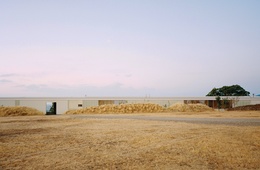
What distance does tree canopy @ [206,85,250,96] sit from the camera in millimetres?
55750

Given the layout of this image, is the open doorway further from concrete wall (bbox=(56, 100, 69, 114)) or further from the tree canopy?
the tree canopy

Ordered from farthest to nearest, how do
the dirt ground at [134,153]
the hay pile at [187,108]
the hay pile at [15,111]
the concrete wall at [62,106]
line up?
the concrete wall at [62,106] → the hay pile at [187,108] → the hay pile at [15,111] → the dirt ground at [134,153]

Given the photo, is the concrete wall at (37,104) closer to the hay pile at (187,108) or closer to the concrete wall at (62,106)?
the concrete wall at (62,106)

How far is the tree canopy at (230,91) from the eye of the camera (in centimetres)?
5575

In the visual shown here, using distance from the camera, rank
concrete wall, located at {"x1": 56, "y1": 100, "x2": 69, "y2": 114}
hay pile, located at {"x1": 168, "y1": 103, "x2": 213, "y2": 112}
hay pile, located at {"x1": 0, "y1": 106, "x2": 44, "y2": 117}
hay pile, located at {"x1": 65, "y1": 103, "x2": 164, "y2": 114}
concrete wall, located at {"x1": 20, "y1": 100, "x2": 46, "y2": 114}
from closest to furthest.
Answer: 1. hay pile, located at {"x1": 0, "y1": 106, "x2": 44, "y2": 117}
2. hay pile, located at {"x1": 65, "y1": 103, "x2": 164, "y2": 114}
3. hay pile, located at {"x1": 168, "y1": 103, "x2": 213, "y2": 112}
4. concrete wall, located at {"x1": 20, "y1": 100, "x2": 46, "y2": 114}
5. concrete wall, located at {"x1": 56, "y1": 100, "x2": 69, "y2": 114}

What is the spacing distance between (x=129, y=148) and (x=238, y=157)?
8.25 feet

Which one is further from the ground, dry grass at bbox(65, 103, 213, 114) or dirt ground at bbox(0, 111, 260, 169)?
dirt ground at bbox(0, 111, 260, 169)

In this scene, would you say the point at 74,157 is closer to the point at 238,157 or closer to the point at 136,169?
the point at 136,169

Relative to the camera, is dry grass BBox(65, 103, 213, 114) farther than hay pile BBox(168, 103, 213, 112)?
No

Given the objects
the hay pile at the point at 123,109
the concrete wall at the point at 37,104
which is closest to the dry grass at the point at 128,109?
the hay pile at the point at 123,109

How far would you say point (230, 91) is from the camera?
183 ft

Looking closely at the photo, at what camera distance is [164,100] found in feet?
135

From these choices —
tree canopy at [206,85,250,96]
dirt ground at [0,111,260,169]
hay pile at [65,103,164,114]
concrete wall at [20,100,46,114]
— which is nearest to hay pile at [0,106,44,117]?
hay pile at [65,103,164,114]

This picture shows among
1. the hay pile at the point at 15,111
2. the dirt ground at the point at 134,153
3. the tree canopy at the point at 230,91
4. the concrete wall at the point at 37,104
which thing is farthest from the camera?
the tree canopy at the point at 230,91
